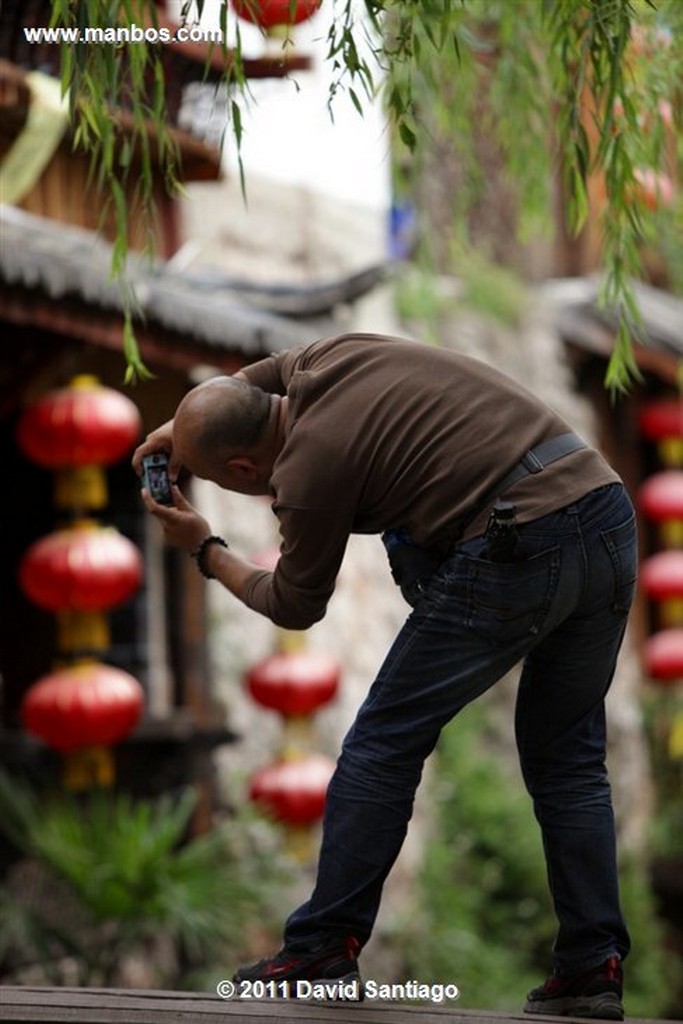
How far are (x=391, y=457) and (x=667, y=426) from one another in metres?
10.9

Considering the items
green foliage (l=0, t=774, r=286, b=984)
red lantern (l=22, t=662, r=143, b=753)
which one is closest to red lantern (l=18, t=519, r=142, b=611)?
red lantern (l=22, t=662, r=143, b=753)

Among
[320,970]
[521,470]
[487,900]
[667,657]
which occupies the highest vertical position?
[521,470]

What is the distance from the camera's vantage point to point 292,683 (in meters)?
10.0

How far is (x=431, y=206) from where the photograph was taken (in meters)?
15.0

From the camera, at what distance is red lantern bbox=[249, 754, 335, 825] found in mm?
10015

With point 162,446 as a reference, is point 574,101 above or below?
above

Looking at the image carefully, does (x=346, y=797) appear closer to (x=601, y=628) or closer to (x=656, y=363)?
(x=601, y=628)

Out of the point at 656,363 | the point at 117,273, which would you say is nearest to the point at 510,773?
the point at 656,363

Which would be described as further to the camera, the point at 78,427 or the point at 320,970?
the point at 78,427

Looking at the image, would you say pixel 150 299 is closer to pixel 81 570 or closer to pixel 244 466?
pixel 81 570

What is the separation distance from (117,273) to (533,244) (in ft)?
39.6

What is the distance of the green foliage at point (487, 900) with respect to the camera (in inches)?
471

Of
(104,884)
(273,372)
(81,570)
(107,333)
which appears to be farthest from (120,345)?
(273,372)

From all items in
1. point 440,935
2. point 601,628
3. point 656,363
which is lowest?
point 440,935
